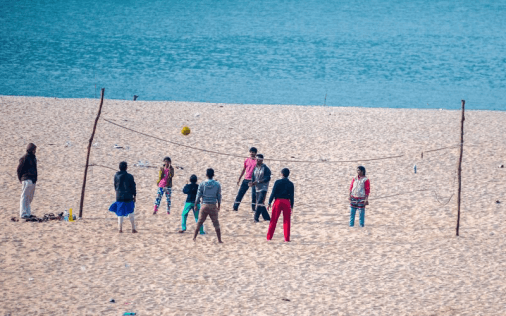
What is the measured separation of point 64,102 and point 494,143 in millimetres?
16489

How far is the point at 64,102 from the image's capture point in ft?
82.6

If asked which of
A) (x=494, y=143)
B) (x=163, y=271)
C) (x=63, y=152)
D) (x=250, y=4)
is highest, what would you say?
(x=250, y=4)

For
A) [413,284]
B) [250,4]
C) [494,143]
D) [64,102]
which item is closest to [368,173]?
[494,143]

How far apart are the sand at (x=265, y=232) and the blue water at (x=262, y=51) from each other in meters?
18.5

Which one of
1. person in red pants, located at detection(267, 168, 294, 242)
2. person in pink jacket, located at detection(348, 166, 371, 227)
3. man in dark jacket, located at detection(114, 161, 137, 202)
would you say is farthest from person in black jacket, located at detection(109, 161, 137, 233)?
person in pink jacket, located at detection(348, 166, 371, 227)

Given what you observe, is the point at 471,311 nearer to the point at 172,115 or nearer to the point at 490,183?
the point at 490,183

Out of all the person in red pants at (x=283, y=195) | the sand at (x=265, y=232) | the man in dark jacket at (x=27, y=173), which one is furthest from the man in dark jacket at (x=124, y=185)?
the person in red pants at (x=283, y=195)

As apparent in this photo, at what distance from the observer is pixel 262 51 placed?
57.6 m

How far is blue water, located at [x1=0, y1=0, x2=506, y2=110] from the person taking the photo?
41.8 meters

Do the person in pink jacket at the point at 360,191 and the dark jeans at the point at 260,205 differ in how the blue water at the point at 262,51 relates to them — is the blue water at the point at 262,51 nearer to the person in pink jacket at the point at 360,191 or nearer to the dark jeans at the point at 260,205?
the dark jeans at the point at 260,205

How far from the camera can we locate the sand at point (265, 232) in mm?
8617

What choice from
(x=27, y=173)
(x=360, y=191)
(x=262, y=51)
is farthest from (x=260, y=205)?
(x=262, y=51)

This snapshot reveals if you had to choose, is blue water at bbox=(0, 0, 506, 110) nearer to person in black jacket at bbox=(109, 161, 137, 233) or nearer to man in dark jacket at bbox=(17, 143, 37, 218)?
man in dark jacket at bbox=(17, 143, 37, 218)

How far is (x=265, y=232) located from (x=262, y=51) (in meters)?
47.1
